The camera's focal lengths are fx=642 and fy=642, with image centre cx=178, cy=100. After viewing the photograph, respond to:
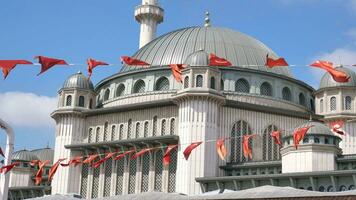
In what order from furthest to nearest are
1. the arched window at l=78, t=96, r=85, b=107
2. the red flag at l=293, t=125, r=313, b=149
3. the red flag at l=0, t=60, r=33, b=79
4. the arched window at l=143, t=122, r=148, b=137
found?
the arched window at l=78, t=96, r=85, b=107
the arched window at l=143, t=122, r=148, b=137
the red flag at l=293, t=125, r=313, b=149
the red flag at l=0, t=60, r=33, b=79

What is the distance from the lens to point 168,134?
5875 centimetres

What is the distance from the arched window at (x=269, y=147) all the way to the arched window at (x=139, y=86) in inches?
517

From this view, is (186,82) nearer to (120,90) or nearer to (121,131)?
(121,131)

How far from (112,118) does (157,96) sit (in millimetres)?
5103

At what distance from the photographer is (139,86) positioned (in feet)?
213

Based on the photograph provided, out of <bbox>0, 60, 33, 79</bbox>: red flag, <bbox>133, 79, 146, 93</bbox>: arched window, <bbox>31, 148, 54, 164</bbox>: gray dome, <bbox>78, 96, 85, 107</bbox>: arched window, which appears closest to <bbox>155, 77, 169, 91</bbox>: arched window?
<bbox>133, 79, 146, 93</bbox>: arched window

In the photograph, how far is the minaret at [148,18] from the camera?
80000 millimetres

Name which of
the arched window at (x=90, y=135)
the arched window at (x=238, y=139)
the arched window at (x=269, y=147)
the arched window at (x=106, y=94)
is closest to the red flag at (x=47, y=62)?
the arched window at (x=238, y=139)

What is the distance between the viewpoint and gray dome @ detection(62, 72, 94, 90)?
66188 millimetres

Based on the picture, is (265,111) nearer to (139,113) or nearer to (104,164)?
(139,113)

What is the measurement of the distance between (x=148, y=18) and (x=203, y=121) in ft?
93.2

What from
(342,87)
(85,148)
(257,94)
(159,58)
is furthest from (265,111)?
(85,148)

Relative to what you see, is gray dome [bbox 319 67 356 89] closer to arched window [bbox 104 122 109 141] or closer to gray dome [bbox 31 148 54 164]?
arched window [bbox 104 122 109 141]

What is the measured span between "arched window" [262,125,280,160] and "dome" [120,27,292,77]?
→ 23.1 ft
